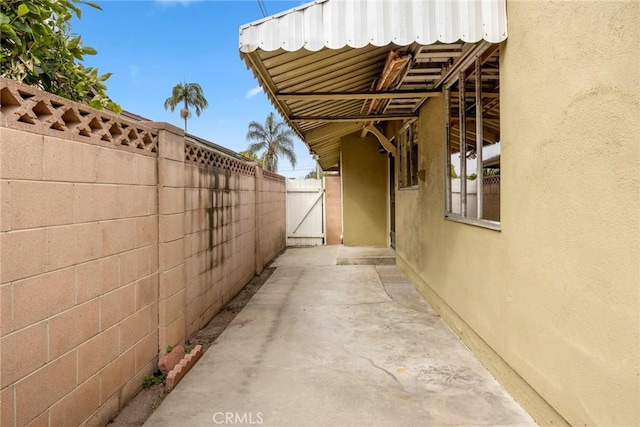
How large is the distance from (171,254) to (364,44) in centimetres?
233

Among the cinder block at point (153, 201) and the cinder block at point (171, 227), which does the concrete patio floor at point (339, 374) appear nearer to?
the cinder block at point (171, 227)

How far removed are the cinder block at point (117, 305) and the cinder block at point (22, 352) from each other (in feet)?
1.63

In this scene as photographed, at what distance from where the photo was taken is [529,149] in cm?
257

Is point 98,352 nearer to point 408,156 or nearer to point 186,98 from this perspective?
point 408,156

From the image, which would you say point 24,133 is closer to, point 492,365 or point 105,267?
point 105,267

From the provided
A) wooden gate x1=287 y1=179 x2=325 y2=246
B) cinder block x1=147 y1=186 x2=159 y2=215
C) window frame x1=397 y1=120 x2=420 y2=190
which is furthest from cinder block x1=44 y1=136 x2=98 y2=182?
wooden gate x1=287 y1=179 x2=325 y2=246

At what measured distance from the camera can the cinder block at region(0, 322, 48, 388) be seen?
5.59ft

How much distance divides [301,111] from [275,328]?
116 inches

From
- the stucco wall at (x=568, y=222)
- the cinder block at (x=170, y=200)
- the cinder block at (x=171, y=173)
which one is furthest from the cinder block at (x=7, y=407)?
the stucco wall at (x=568, y=222)

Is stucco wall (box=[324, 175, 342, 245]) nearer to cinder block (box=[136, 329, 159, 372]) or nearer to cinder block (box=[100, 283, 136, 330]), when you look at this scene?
cinder block (box=[136, 329, 159, 372])

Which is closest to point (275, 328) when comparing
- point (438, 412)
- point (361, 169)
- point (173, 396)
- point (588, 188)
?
point (173, 396)

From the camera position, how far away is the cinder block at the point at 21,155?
1710mm

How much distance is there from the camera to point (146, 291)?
9.84 feet

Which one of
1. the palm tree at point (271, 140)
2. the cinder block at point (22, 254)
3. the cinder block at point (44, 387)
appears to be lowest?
the cinder block at point (44, 387)
